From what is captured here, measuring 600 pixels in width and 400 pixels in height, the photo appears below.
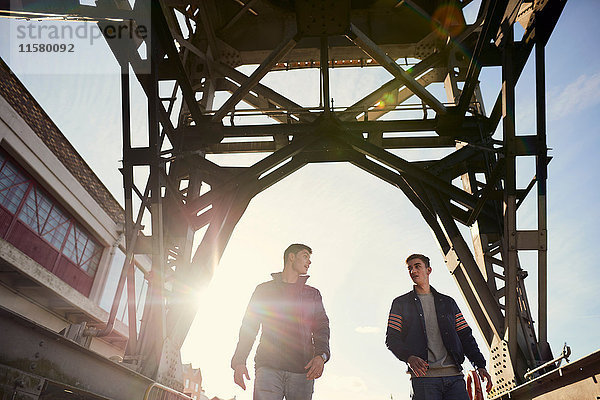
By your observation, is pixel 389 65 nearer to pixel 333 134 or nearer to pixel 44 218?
pixel 333 134

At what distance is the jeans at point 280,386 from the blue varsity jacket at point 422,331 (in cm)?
86

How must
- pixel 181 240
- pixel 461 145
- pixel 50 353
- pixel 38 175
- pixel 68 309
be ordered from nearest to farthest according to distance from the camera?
pixel 50 353
pixel 181 240
pixel 461 145
pixel 38 175
pixel 68 309

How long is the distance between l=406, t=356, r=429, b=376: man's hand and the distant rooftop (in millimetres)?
16174

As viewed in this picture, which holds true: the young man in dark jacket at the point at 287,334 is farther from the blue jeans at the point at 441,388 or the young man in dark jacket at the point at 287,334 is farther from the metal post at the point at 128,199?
the metal post at the point at 128,199

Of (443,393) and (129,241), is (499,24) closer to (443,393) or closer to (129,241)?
(443,393)

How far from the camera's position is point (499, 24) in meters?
5.66

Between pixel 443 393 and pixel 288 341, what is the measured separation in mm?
1362

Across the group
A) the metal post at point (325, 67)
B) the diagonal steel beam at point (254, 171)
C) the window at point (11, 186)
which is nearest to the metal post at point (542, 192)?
the metal post at point (325, 67)

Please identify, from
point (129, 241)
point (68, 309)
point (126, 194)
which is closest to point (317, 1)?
point (126, 194)

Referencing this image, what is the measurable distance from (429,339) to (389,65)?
3.91 m

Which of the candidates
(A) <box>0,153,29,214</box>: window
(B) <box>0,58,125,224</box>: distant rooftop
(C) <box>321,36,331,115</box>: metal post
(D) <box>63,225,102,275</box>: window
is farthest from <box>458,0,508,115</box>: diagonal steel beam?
(D) <box>63,225,102,275</box>: window

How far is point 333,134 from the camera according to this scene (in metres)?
6.98

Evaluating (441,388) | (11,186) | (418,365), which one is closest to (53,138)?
(11,186)

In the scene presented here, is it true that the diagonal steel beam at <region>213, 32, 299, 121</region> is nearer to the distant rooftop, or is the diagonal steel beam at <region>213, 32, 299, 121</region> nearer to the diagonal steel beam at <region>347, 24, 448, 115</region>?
the diagonal steel beam at <region>347, 24, 448, 115</region>
